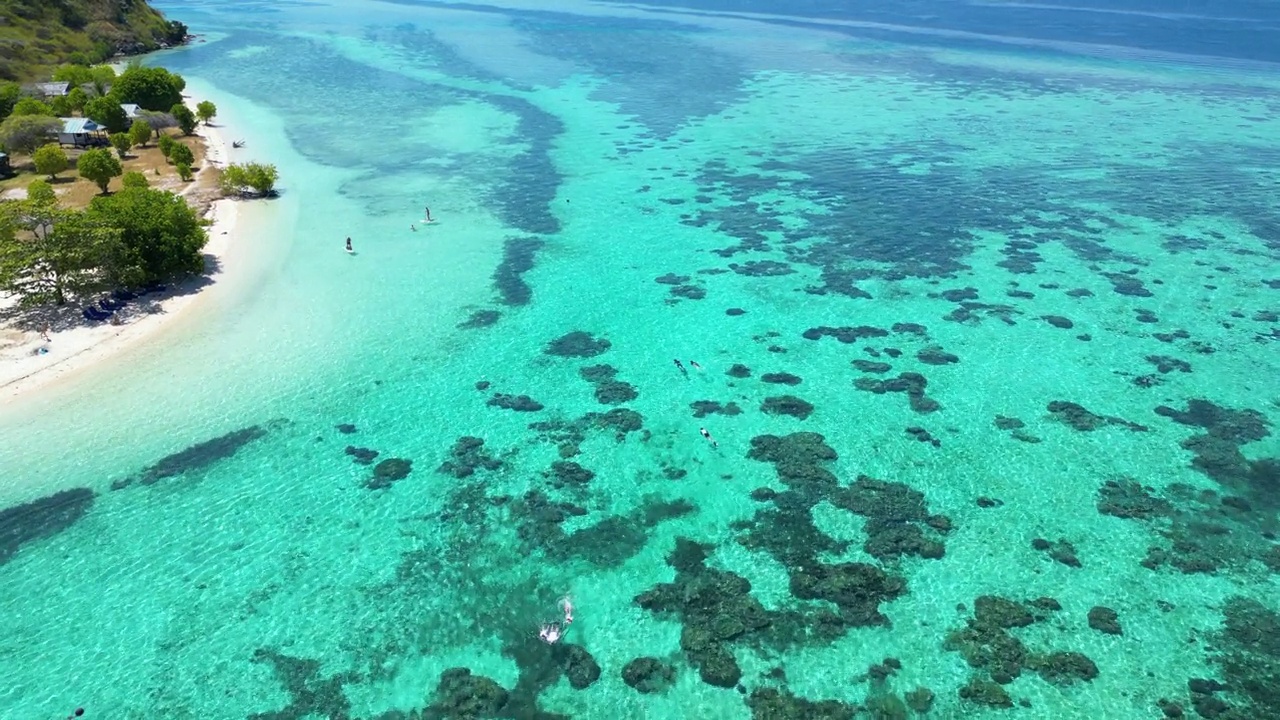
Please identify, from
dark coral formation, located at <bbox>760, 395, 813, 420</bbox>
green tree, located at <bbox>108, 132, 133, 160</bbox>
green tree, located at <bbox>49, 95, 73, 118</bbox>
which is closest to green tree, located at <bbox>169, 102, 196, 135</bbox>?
green tree, located at <bbox>108, 132, 133, 160</bbox>

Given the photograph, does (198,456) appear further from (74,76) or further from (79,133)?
(74,76)

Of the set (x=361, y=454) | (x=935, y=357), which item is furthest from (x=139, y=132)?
(x=935, y=357)

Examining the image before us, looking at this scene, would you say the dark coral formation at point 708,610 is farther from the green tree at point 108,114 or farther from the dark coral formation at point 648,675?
the green tree at point 108,114

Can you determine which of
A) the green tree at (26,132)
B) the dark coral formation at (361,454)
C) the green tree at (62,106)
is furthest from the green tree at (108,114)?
the dark coral formation at (361,454)

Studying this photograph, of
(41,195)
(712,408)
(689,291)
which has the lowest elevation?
(712,408)

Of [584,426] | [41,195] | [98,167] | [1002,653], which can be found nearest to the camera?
[1002,653]

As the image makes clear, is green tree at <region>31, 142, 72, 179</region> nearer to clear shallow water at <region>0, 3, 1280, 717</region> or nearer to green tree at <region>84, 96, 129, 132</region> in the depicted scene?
green tree at <region>84, 96, 129, 132</region>
